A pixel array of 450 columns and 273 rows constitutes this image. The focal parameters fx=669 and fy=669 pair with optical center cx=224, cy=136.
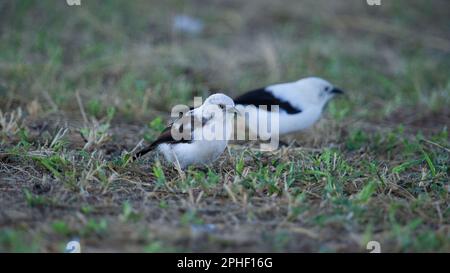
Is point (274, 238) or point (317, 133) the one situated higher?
point (317, 133)

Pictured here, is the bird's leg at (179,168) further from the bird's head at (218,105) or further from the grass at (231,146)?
the bird's head at (218,105)

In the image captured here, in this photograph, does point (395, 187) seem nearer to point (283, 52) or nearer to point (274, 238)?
point (274, 238)

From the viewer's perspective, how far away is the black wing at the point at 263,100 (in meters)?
6.89

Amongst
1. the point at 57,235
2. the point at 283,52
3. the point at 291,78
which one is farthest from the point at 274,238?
the point at 283,52

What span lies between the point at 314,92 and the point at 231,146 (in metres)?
1.68

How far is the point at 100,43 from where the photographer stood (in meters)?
9.21

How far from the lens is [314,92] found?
736 centimetres

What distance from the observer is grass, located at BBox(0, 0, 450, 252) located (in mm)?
4020

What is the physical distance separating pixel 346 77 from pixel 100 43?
339 centimetres

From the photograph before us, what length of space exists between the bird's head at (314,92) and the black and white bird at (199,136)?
1882mm

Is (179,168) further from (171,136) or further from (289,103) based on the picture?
(289,103)

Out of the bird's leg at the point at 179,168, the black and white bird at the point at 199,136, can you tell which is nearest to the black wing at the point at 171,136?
the black and white bird at the point at 199,136

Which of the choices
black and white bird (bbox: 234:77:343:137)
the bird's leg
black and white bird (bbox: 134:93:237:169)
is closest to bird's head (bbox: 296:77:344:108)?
black and white bird (bbox: 234:77:343:137)

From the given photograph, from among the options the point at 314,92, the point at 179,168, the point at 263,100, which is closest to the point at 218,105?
the point at 179,168
